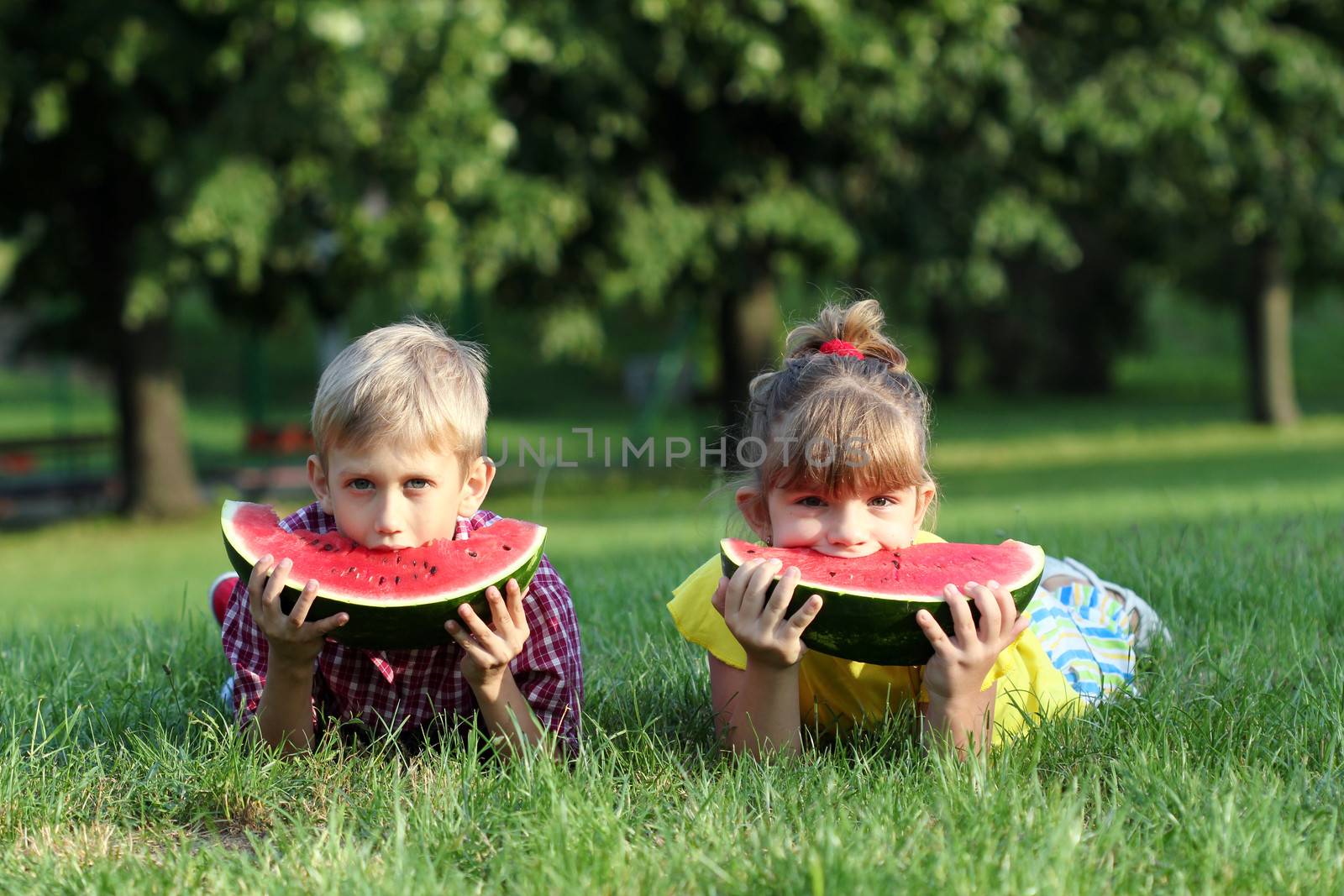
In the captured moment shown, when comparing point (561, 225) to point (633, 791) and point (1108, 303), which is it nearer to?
point (633, 791)

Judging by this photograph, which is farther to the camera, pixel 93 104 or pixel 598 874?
pixel 93 104

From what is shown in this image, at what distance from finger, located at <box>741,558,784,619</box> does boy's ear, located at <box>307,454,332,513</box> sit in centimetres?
104

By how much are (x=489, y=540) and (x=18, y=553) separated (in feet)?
42.0

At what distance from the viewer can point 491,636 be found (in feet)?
9.84

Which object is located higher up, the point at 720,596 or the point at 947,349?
the point at 720,596

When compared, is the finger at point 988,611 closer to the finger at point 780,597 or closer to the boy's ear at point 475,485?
the finger at point 780,597

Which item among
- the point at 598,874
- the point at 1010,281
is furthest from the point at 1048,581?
the point at 1010,281

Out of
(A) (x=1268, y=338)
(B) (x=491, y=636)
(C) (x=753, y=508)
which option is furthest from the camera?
(A) (x=1268, y=338)

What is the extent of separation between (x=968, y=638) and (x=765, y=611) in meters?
0.45

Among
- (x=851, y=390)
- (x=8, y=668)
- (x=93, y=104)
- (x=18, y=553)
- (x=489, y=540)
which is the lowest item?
(x=18, y=553)

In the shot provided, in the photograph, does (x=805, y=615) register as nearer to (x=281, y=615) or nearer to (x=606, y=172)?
(x=281, y=615)

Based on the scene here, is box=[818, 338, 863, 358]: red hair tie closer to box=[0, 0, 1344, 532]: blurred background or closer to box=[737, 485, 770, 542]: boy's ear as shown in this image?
box=[737, 485, 770, 542]: boy's ear

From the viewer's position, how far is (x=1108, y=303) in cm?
3656

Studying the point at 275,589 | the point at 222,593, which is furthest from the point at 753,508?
the point at 222,593
